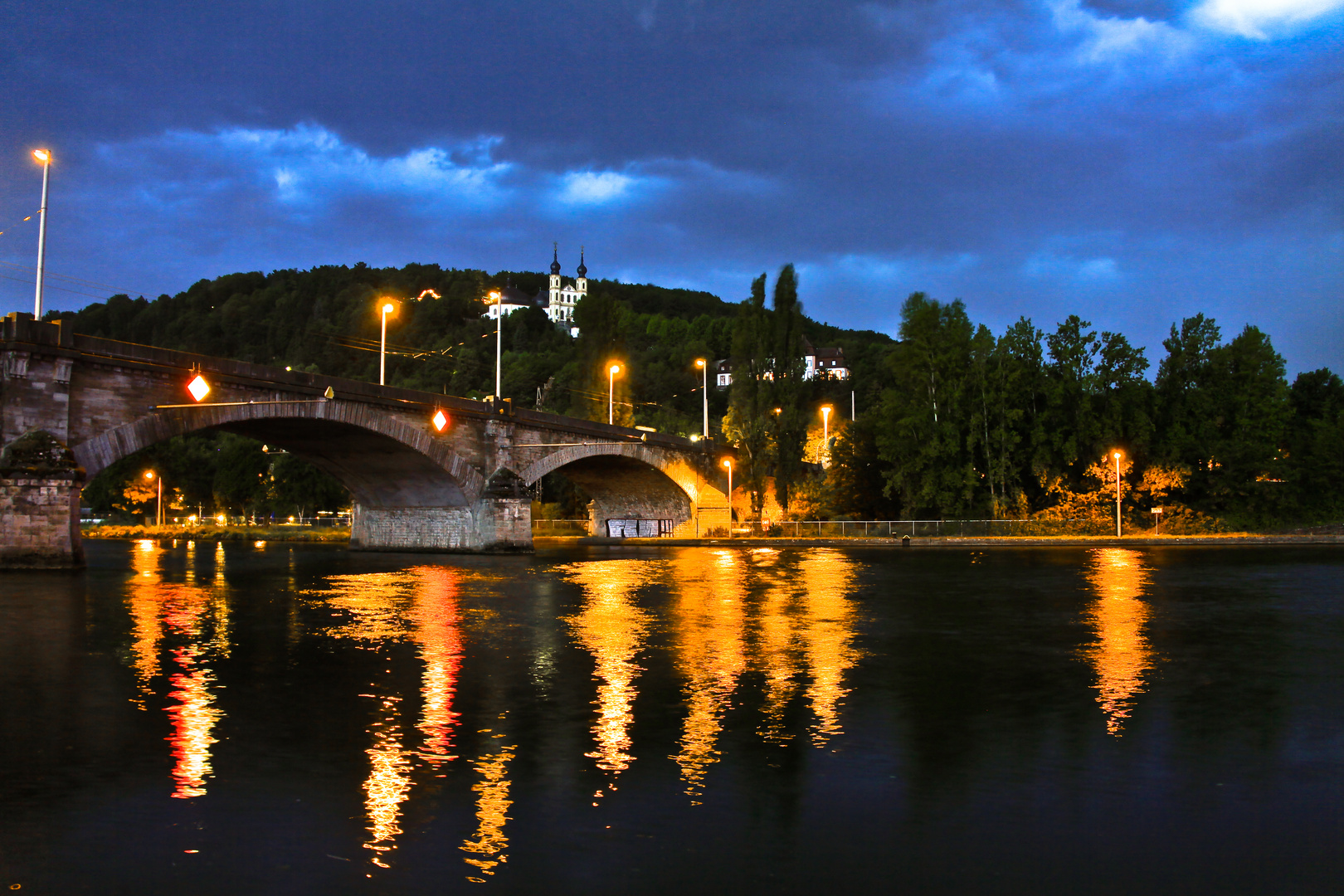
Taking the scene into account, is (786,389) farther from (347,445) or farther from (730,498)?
(347,445)

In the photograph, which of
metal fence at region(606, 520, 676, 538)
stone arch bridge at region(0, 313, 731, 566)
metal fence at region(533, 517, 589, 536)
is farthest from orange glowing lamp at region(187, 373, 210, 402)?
metal fence at region(606, 520, 676, 538)

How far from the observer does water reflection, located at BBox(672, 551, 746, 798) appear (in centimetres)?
1005

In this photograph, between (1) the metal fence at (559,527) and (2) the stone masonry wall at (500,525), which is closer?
(2) the stone masonry wall at (500,525)

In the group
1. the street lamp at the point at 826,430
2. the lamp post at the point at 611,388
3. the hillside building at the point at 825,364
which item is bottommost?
the street lamp at the point at 826,430

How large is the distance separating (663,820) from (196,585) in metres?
29.6

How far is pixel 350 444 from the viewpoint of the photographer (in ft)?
167

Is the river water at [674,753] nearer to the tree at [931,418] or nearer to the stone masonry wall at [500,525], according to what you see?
the stone masonry wall at [500,525]

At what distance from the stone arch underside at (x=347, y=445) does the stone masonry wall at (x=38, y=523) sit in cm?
147

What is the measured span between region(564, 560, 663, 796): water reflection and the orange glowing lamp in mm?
14405

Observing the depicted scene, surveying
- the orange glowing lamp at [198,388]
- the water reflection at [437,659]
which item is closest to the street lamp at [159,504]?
the orange glowing lamp at [198,388]

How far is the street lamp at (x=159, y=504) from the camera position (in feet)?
353

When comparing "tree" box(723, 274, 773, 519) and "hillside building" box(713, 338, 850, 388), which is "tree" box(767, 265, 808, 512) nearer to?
"tree" box(723, 274, 773, 519)

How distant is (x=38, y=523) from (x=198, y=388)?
Result: 700 centimetres

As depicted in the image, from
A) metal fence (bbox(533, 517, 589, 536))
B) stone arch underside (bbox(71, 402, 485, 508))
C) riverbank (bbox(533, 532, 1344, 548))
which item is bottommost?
riverbank (bbox(533, 532, 1344, 548))
